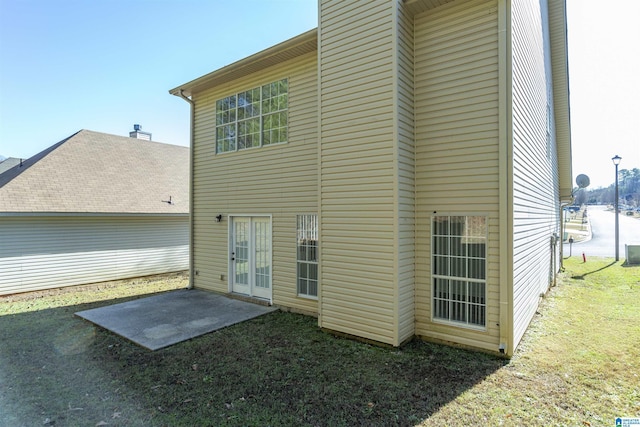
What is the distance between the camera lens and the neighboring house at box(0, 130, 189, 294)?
9.34 metres

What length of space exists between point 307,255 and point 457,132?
3951 millimetres

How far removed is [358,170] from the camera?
18.4 feet

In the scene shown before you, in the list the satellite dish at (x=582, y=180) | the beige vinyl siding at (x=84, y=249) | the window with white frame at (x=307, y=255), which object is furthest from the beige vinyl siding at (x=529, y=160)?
the beige vinyl siding at (x=84, y=249)

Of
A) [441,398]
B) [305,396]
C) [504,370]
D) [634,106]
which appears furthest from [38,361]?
[634,106]

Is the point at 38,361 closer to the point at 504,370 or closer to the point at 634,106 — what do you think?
the point at 504,370

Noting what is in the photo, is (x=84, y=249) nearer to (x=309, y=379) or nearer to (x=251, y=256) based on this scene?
(x=251, y=256)

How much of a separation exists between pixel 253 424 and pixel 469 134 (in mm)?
5000

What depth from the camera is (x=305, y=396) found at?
149 inches

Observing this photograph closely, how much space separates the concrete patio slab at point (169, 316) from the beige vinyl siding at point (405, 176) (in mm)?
3407

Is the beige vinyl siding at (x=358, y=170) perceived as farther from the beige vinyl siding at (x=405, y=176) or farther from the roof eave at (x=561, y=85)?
the roof eave at (x=561, y=85)

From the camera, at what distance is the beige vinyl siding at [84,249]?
30.3 ft

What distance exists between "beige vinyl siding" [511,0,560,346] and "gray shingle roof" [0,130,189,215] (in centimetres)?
1144

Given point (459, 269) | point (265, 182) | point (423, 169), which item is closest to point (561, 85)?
point (423, 169)

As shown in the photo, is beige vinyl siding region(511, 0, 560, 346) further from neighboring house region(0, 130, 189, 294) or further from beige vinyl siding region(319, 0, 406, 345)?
neighboring house region(0, 130, 189, 294)
